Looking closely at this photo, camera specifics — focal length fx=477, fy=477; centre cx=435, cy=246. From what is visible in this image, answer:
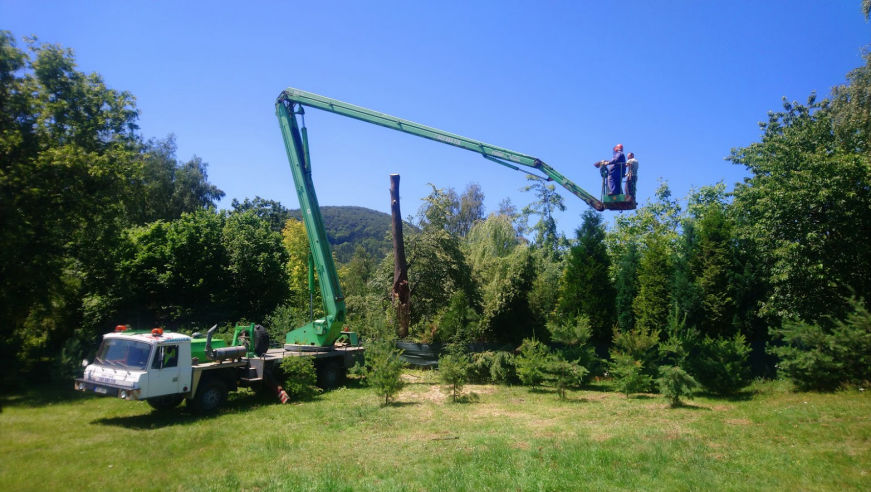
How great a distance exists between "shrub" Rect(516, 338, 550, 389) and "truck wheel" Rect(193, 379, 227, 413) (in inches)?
353

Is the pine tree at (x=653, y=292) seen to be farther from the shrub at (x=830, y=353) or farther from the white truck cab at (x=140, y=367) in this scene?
the white truck cab at (x=140, y=367)

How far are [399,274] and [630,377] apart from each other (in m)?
9.55

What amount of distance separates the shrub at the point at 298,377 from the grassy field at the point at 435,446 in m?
0.77

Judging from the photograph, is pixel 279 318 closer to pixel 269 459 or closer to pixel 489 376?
pixel 489 376

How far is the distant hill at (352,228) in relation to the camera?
88062mm

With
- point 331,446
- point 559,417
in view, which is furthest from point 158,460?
point 559,417

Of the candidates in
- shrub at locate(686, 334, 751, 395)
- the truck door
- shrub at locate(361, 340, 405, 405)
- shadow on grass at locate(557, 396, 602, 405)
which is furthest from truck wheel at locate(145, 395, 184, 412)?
shrub at locate(686, 334, 751, 395)

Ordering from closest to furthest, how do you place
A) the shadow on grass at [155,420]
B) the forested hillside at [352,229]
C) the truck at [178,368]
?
the shadow on grass at [155,420] → the truck at [178,368] → the forested hillside at [352,229]

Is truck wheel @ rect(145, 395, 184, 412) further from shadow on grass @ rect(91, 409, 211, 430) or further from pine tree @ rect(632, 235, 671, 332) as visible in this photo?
pine tree @ rect(632, 235, 671, 332)

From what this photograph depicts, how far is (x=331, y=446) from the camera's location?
8.85 metres

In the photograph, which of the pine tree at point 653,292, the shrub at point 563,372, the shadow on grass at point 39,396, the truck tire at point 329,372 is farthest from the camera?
the pine tree at point 653,292

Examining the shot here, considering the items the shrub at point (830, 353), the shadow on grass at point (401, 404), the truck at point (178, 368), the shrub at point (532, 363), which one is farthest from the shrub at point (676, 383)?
the truck at point (178, 368)

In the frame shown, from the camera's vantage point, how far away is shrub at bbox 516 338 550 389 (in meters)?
15.3

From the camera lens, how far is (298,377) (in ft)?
45.0
